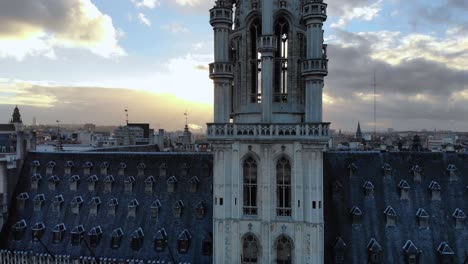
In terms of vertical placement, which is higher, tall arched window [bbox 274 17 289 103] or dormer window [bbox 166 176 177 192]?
tall arched window [bbox 274 17 289 103]

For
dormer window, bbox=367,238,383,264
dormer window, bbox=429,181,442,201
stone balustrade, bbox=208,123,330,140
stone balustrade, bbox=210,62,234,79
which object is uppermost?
stone balustrade, bbox=210,62,234,79

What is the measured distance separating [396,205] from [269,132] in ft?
64.0

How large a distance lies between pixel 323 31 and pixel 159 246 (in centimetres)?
3264

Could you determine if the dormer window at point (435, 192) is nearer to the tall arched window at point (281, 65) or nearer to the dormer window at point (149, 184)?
the tall arched window at point (281, 65)

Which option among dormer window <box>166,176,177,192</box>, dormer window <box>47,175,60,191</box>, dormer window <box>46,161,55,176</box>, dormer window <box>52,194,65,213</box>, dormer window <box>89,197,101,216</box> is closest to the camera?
dormer window <box>89,197,101,216</box>

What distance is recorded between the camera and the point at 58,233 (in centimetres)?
5644

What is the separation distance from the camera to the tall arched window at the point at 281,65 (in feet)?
158

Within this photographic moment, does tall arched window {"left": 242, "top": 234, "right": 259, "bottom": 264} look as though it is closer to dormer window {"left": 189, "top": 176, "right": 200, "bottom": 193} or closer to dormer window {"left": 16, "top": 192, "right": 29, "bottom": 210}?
dormer window {"left": 189, "top": 176, "right": 200, "bottom": 193}

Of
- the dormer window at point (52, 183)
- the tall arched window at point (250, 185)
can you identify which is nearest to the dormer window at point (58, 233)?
the dormer window at point (52, 183)

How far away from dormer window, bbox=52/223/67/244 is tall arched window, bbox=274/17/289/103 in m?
33.8

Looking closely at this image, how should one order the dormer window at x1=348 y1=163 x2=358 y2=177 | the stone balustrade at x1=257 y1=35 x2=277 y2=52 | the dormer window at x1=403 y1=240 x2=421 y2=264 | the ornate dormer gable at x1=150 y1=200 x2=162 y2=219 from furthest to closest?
the ornate dormer gable at x1=150 y1=200 x2=162 y2=219 → the dormer window at x1=348 y1=163 x2=358 y2=177 → the dormer window at x1=403 y1=240 x2=421 y2=264 → the stone balustrade at x1=257 y1=35 x2=277 y2=52

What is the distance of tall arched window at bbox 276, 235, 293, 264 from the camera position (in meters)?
46.1

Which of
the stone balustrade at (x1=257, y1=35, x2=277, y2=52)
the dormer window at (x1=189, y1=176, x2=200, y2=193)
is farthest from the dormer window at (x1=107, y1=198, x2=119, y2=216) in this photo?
the stone balustrade at (x1=257, y1=35, x2=277, y2=52)

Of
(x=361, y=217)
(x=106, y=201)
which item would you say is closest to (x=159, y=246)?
(x=106, y=201)
